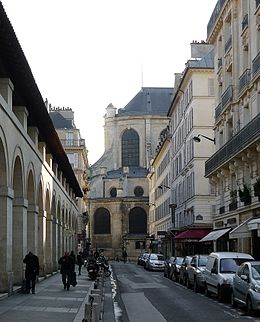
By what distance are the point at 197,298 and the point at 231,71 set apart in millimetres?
17344

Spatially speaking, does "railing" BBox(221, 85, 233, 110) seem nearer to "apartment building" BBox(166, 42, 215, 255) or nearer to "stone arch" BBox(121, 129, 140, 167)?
"apartment building" BBox(166, 42, 215, 255)

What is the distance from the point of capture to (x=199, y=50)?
63844 millimetres

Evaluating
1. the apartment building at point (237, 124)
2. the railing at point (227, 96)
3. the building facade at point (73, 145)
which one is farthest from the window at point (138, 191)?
the railing at point (227, 96)

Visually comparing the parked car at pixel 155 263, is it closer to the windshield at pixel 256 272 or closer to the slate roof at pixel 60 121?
the windshield at pixel 256 272

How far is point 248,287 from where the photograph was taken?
1847cm

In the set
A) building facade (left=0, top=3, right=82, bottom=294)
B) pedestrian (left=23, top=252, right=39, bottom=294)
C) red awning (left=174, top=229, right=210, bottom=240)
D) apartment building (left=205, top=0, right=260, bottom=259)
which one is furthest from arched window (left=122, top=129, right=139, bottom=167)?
pedestrian (left=23, top=252, right=39, bottom=294)

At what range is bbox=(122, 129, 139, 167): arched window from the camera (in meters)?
114

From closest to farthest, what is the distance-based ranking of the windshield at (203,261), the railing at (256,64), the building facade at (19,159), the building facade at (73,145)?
the building facade at (19,159) → the windshield at (203,261) → the railing at (256,64) → the building facade at (73,145)

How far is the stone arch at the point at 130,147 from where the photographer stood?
373ft

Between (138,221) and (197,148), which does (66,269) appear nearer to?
(197,148)

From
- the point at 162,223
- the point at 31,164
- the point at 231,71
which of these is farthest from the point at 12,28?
the point at 162,223

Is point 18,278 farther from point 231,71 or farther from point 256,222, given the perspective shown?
point 231,71

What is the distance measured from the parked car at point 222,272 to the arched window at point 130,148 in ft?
288

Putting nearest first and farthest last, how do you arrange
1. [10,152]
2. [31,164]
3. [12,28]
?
1. [12,28]
2. [10,152]
3. [31,164]
